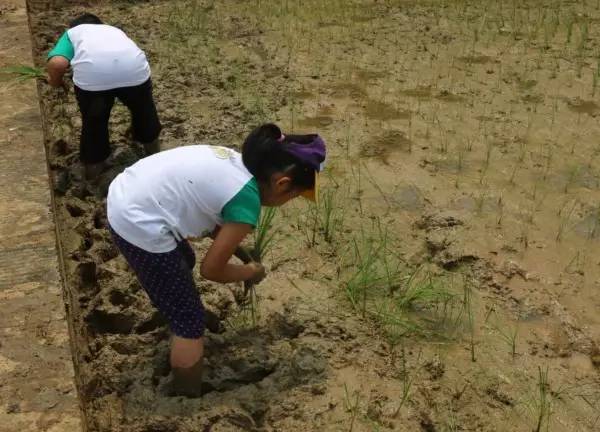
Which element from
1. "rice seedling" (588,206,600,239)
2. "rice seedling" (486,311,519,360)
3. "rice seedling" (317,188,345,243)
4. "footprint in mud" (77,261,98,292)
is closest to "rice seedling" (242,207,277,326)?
"rice seedling" (317,188,345,243)

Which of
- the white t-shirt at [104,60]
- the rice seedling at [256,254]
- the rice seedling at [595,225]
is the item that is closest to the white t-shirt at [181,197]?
the rice seedling at [256,254]

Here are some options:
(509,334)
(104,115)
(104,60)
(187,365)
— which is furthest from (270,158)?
(104,115)

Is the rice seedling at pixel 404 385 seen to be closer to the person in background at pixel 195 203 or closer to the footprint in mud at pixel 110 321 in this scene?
the person in background at pixel 195 203

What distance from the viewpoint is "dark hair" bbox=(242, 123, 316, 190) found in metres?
2.16

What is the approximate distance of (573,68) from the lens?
519 centimetres

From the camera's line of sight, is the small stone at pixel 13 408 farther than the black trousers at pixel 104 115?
No

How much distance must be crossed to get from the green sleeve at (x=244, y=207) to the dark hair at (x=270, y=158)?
56mm

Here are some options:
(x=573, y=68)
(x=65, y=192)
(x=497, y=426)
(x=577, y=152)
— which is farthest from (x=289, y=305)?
(x=573, y=68)

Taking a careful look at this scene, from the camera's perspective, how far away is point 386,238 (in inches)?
132

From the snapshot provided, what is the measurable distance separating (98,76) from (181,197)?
1684mm

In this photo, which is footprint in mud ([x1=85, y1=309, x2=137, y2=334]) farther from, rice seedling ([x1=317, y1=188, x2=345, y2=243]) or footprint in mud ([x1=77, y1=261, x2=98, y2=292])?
rice seedling ([x1=317, y1=188, x2=345, y2=243])

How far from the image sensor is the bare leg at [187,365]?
2.40 m

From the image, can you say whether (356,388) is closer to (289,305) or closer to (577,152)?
(289,305)

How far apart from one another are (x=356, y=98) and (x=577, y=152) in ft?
4.86
